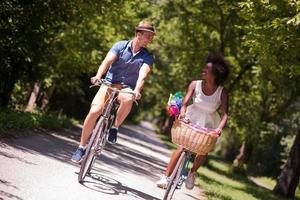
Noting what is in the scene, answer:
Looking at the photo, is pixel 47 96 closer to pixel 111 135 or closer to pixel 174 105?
pixel 111 135

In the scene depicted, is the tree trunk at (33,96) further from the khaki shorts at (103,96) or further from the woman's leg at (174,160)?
the woman's leg at (174,160)

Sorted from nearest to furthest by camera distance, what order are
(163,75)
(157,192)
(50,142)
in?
1. (157,192)
2. (50,142)
3. (163,75)

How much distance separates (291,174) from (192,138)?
47.8ft

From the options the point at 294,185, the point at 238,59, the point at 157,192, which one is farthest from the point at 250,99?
the point at 157,192

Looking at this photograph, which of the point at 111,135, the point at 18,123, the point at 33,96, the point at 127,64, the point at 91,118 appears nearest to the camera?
the point at 91,118

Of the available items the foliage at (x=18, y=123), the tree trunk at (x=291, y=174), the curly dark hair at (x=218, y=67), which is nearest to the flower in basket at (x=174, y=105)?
the curly dark hair at (x=218, y=67)

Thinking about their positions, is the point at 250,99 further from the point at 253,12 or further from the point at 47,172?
the point at 47,172

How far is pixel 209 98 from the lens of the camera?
820 centimetres

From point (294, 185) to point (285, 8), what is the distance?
8.92 m

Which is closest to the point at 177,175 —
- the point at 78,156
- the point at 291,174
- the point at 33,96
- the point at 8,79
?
the point at 78,156

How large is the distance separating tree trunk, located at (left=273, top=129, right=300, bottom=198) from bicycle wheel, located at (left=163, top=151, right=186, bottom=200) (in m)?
13.5

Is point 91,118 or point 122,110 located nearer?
point 91,118

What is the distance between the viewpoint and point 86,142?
332 inches

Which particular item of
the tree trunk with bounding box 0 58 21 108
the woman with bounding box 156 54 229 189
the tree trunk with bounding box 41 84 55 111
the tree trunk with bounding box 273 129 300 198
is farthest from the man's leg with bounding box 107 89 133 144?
the tree trunk with bounding box 41 84 55 111
